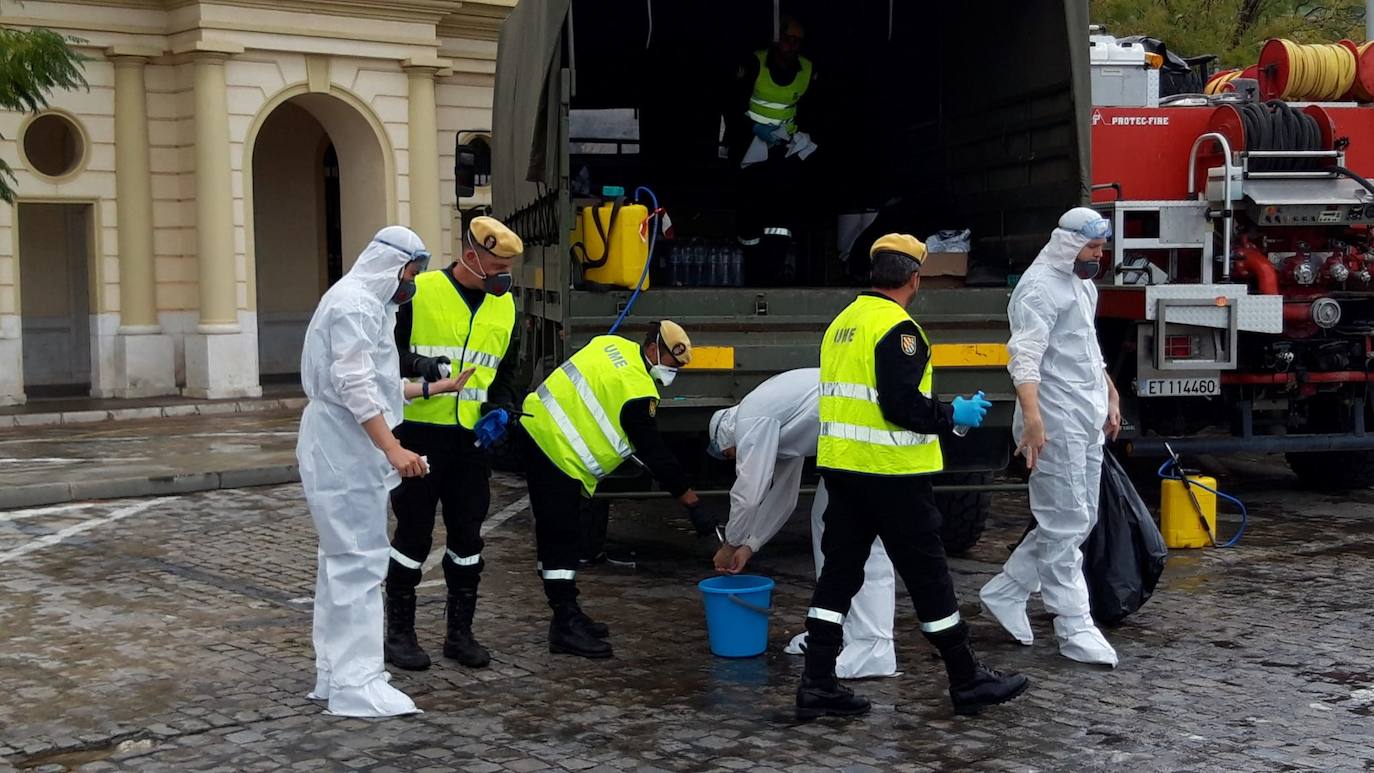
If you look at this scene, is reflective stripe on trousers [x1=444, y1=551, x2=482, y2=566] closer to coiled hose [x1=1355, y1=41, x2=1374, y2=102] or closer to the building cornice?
coiled hose [x1=1355, y1=41, x2=1374, y2=102]

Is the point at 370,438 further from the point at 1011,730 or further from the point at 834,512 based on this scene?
the point at 1011,730

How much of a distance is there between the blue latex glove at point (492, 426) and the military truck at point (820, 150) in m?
1.53

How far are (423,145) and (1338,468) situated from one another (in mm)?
12618

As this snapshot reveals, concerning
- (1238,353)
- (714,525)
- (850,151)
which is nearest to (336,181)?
(850,151)

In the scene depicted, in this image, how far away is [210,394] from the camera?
62.9 feet

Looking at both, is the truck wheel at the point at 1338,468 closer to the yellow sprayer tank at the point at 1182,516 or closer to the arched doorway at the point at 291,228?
the yellow sprayer tank at the point at 1182,516

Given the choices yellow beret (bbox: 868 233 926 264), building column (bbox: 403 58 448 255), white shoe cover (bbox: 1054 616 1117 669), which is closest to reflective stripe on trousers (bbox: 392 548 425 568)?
yellow beret (bbox: 868 233 926 264)

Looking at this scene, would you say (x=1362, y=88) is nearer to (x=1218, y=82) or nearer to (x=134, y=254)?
(x=1218, y=82)

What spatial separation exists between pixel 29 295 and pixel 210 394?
3.13 meters

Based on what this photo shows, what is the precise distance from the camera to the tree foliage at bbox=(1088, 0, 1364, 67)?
69.7 feet

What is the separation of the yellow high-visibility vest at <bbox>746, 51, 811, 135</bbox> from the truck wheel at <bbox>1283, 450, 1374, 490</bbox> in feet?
13.5

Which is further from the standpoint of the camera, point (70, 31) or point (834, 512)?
point (70, 31)

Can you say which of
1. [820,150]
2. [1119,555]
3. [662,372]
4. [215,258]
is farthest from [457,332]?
[215,258]

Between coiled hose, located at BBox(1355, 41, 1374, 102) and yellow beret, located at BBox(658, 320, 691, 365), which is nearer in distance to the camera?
yellow beret, located at BBox(658, 320, 691, 365)
